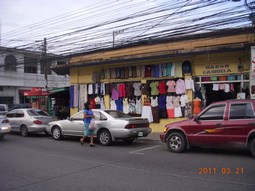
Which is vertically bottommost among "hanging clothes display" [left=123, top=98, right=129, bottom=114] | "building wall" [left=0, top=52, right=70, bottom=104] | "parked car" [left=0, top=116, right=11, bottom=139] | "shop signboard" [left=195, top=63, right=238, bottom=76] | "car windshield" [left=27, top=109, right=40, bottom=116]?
"parked car" [left=0, top=116, right=11, bottom=139]

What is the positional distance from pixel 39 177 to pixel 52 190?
118 centimetres

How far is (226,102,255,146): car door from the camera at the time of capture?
29.5 feet

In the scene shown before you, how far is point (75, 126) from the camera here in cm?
1355

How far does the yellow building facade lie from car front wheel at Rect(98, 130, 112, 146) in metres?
4.98

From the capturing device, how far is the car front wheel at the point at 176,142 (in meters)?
10.1

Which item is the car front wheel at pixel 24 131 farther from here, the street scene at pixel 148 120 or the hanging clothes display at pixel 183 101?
the hanging clothes display at pixel 183 101

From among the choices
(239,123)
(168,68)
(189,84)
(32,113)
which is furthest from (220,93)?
(32,113)

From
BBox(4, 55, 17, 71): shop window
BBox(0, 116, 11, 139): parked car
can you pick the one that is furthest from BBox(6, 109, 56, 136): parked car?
BBox(4, 55, 17, 71): shop window

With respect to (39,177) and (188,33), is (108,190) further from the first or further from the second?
(188,33)

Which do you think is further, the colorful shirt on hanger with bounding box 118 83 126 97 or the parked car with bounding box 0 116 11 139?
the colorful shirt on hanger with bounding box 118 83 126 97

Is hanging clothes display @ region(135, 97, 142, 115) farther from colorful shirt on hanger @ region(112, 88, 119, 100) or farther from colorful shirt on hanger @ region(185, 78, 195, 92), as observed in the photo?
colorful shirt on hanger @ region(185, 78, 195, 92)

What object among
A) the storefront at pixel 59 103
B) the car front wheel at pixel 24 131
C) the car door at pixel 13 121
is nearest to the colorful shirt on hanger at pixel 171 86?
the car front wheel at pixel 24 131

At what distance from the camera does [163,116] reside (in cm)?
1648

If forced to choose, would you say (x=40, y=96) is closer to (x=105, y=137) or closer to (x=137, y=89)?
(x=137, y=89)
